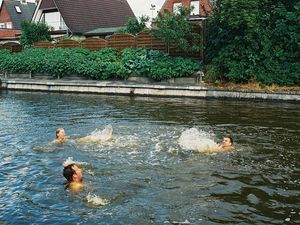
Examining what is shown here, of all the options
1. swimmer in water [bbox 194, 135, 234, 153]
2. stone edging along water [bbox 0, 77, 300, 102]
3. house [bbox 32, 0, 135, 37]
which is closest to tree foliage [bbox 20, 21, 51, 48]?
house [bbox 32, 0, 135, 37]

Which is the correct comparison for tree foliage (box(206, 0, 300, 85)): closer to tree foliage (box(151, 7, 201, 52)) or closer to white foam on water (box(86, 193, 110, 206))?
tree foliage (box(151, 7, 201, 52))

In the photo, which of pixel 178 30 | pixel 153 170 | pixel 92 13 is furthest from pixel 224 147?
pixel 92 13

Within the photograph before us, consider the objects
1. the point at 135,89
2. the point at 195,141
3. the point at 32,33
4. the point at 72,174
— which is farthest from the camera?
the point at 32,33

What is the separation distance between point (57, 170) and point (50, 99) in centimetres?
1661

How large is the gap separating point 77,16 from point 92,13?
3655mm

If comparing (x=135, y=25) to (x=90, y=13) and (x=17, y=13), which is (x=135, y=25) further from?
(x=17, y=13)

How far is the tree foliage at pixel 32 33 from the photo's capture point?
4575 cm

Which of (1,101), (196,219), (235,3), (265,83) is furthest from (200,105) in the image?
(196,219)

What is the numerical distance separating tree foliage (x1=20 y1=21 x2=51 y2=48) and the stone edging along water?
1223 cm

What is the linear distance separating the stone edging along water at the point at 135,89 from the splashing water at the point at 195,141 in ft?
34.7

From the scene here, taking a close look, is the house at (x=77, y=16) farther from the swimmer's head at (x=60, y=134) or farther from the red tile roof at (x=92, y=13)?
the swimmer's head at (x=60, y=134)

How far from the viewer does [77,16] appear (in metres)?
54.0

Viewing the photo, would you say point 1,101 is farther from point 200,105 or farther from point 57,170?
point 57,170

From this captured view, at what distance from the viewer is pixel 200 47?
3072 cm
